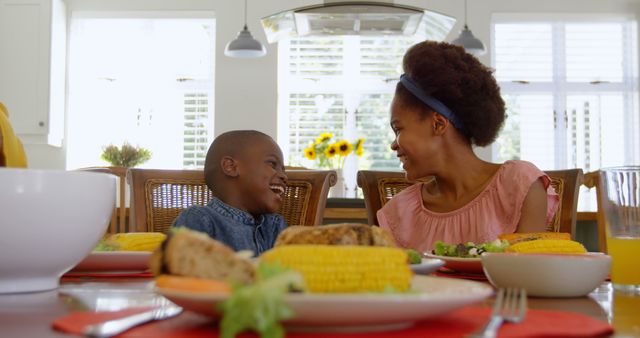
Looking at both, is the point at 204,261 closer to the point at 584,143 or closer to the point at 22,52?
the point at 22,52

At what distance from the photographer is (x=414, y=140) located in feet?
5.57

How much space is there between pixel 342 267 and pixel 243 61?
5.89 m

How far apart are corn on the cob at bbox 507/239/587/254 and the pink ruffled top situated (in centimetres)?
69

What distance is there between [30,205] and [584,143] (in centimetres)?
636

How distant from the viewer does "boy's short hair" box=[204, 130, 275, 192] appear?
1.74m

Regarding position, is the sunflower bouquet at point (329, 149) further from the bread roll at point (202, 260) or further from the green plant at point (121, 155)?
the bread roll at point (202, 260)

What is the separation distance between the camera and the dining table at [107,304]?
0.47 m

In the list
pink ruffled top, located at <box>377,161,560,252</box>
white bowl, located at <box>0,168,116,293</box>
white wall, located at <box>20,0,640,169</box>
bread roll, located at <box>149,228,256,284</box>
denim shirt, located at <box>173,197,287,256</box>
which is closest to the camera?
bread roll, located at <box>149,228,256,284</box>

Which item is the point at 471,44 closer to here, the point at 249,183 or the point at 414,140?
the point at 414,140

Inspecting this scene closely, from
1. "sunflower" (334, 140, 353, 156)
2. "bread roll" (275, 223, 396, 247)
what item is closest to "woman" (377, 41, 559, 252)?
"bread roll" (275, 223, 396, 247)

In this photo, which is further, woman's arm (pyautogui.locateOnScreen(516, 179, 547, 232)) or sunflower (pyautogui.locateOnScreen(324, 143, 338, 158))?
sunflower (pyautogui.locateOnScreen(324, 143, 338, 158))

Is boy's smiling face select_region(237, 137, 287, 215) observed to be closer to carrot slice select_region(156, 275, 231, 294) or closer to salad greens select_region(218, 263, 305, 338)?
carrot slice select_region(156, 275, 231, 294)

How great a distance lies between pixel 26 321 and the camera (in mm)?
498

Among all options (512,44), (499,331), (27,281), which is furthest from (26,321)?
(512,44)
